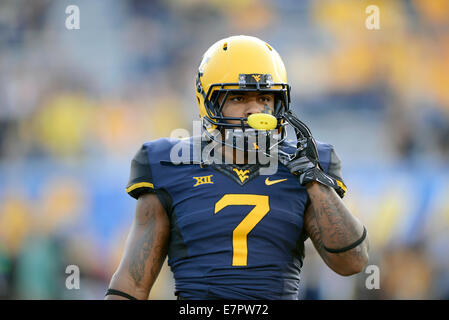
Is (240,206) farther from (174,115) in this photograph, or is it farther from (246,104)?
(174,115)

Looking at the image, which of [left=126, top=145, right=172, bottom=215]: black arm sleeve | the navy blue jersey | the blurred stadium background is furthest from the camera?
the blurred stadium background

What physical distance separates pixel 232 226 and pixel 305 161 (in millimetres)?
304

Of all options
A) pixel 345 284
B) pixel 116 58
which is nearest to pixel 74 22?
pixel 116 58

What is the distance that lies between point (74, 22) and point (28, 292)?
1987 millimetres

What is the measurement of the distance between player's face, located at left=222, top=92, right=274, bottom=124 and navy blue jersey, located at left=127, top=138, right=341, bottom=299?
0.18 meters

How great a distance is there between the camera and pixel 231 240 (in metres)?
1.83

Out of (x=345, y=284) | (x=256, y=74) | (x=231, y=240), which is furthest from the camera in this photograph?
(x=345, y=284)

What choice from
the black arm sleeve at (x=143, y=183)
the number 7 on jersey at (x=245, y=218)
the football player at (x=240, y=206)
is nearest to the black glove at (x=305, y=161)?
the football player at (x=240, y=206)

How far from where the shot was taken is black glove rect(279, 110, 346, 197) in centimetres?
183

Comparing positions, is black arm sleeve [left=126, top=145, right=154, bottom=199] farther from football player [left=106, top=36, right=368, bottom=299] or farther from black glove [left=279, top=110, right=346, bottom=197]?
black glove [left=279, top=110, right=346, bottom=197]

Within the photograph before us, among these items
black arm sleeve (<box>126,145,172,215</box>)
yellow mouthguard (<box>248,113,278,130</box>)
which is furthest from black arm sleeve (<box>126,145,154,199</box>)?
yellow mouthguard (<box>248,113,278,130</box>)

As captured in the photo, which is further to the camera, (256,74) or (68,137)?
(68,137)

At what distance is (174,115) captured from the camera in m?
4.38

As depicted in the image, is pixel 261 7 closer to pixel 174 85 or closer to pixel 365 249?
pixel 174 85
